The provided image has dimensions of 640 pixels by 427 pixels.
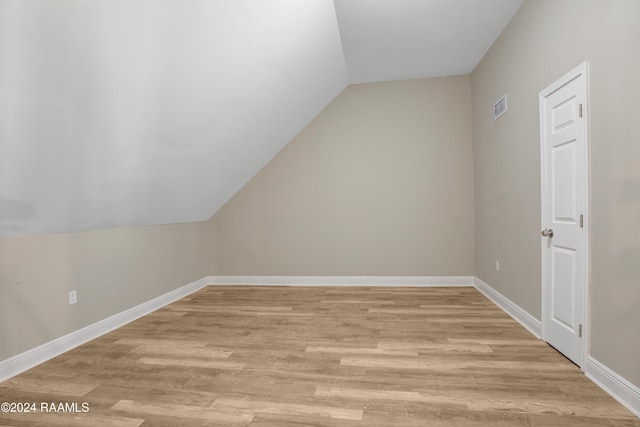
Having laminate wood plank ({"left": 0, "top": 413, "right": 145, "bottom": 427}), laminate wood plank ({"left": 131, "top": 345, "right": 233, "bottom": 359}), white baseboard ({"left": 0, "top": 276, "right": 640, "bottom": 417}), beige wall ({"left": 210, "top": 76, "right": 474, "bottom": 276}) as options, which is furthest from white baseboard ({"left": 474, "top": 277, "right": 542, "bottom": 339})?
laminate wood plank ({"left": 0, "top": 413, "right": 145, "bottom": 427})

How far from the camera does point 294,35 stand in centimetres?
316

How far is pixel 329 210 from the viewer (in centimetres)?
532

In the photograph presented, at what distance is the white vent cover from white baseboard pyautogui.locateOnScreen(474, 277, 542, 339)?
207cm

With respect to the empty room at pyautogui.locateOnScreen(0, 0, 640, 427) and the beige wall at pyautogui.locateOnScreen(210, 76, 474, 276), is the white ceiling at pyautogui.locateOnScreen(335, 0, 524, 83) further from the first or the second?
the beige wall at pyautogui.locateOnScreen(210, 76, 474, 276)

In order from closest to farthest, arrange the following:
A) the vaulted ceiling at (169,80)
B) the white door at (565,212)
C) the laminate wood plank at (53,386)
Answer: the vaulted ceiling at (169,80)
the laminate wood plank at (53,386)
the white door at (565,212)

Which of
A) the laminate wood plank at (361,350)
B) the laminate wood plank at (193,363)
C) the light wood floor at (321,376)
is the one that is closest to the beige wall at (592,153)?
the light wood floor at (321,376)

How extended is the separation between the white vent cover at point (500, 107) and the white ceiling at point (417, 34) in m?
0.73

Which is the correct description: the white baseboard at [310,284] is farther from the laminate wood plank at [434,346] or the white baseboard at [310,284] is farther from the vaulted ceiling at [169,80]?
the vaulted ceiling at [169,80]

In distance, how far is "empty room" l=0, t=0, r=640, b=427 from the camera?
195cm

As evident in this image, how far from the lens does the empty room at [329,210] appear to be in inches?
76.9

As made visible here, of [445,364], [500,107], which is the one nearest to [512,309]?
[445,364]

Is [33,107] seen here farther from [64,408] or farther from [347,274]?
[347,274]

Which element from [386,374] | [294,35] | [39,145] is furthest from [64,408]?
[294,35]

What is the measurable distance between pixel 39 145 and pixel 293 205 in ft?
12.0
